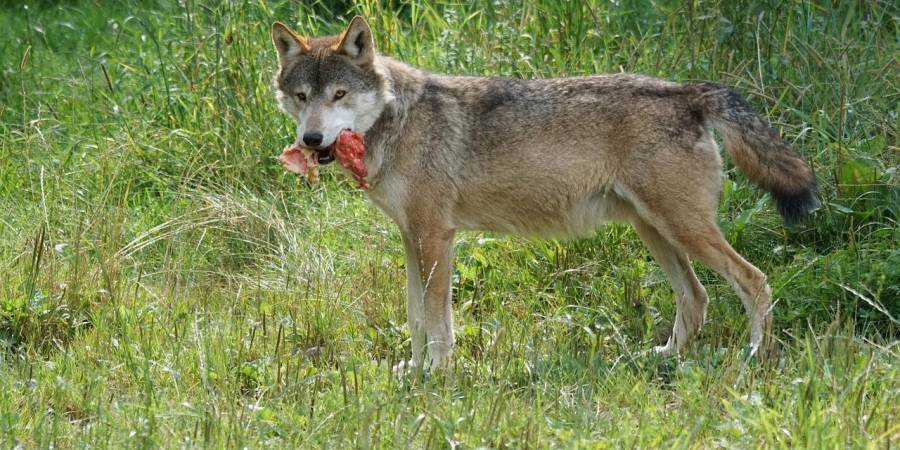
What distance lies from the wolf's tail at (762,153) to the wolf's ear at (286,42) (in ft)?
6.33

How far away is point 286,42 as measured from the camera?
588 centimetres

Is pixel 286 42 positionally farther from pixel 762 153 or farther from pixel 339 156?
pixel 762 153

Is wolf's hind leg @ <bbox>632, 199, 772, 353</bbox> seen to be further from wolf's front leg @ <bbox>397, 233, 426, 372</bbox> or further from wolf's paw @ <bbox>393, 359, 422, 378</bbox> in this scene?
wolf's paw @ <bbox>393, 359, 422, 378</bbox>

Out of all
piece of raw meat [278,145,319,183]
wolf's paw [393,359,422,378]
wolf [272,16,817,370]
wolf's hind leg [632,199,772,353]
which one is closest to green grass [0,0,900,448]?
wolf's paw [393,359,422,378]

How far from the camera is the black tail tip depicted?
5574mm

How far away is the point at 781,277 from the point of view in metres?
5.92

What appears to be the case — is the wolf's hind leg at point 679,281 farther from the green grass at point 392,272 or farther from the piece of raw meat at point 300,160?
the piece of raw meat at point 300,160

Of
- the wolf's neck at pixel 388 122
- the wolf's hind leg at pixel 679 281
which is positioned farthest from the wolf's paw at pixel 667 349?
the wolf's neck at pixel 388 122

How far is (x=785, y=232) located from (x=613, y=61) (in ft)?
6.38

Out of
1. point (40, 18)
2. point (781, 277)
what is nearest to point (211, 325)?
point (781, 277)

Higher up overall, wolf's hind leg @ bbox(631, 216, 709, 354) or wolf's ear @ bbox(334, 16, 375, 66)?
wolf's ear @ bbox(334, 16, 375, 66)

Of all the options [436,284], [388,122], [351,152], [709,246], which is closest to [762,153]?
[709,246]

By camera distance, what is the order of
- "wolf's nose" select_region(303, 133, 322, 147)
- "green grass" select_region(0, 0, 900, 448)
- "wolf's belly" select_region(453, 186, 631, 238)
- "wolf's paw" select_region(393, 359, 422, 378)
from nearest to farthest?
"green grass" select_region(0, 0, 900, 448)
"wolf's paw" select_region(393, 359, 422, 378)
"wolf's nose" select_region(303, 133, 322, 147)
"wolf's belly" select_region(453, 186, 631, 238)

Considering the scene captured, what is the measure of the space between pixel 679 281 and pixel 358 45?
1.99 m
